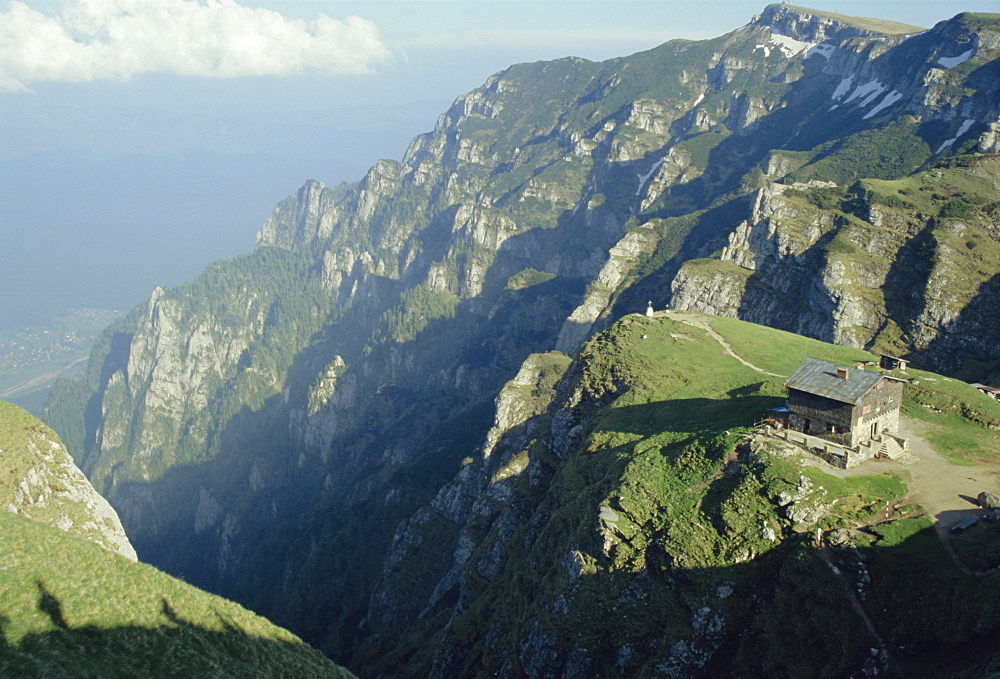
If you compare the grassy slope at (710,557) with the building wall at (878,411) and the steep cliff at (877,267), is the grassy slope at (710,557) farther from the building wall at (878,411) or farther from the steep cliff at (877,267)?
the steep cliff at (877,267)

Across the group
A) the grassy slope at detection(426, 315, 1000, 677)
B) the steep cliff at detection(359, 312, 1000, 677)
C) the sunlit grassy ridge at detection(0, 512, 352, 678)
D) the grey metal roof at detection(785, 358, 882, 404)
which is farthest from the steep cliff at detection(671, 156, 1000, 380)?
the sunlit grassy ridge at detection(0, 512, 352, 678)

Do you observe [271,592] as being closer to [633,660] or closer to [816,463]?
[633,660]

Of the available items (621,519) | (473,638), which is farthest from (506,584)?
(621,519)

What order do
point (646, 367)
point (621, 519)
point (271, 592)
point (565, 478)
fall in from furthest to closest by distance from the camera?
1. point (271, 592)
2. point (646, 367)
3. point (565, 478)
4. point (621, 519)

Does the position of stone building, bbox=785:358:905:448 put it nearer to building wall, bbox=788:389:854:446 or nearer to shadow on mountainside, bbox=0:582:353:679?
building wall, bbox=788:389:854:446

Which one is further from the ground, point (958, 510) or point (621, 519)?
point (958, 510)

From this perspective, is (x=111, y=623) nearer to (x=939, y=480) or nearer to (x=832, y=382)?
(x=832, y=382)

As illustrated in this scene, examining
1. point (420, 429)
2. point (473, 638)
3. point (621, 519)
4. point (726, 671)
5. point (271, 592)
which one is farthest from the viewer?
point (420, 429)

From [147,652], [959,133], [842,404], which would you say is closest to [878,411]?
[842,404]
